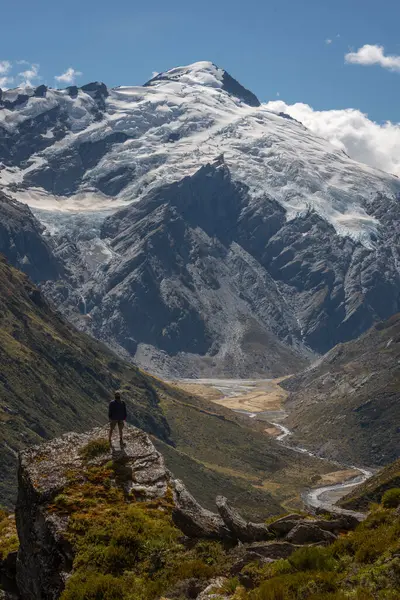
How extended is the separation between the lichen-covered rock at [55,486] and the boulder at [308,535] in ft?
23.7

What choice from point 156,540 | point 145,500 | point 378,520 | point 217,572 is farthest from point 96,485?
point 378,520

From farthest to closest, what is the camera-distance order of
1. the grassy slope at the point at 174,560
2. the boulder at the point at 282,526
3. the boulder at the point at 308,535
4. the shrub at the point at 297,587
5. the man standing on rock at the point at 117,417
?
the man standing on rock at the point at 117,417
the boulder at the point at 282,526
the boulder at the point at 308,535
the grassy slope at the point at 174,560
the shrub at the point at 297,587

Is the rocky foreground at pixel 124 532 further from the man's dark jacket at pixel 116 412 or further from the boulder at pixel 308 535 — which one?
the man's dark jacket at pixel 116 412

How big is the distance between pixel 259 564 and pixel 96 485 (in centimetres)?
874

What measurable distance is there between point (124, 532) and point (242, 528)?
13.8ft

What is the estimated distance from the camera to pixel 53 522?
26.8 metres

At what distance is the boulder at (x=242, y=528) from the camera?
25.3 metres

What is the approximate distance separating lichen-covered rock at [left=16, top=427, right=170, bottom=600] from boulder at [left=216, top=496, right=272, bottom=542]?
413cm

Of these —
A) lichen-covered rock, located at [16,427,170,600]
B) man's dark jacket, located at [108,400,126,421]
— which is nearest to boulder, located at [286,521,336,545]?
lichen-covered rock, located at [16,427,170,600]

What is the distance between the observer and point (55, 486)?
28.2 metres

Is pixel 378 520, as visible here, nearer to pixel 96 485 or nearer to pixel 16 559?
pixel 96 485

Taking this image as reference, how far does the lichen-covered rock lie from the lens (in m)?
26.4

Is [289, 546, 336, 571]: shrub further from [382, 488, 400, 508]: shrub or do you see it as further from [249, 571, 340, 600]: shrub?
[382, 488, 400, 508]: shrub

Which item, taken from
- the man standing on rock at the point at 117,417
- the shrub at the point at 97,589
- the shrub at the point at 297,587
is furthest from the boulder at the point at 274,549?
the man standing on rock at the point at 117,417
